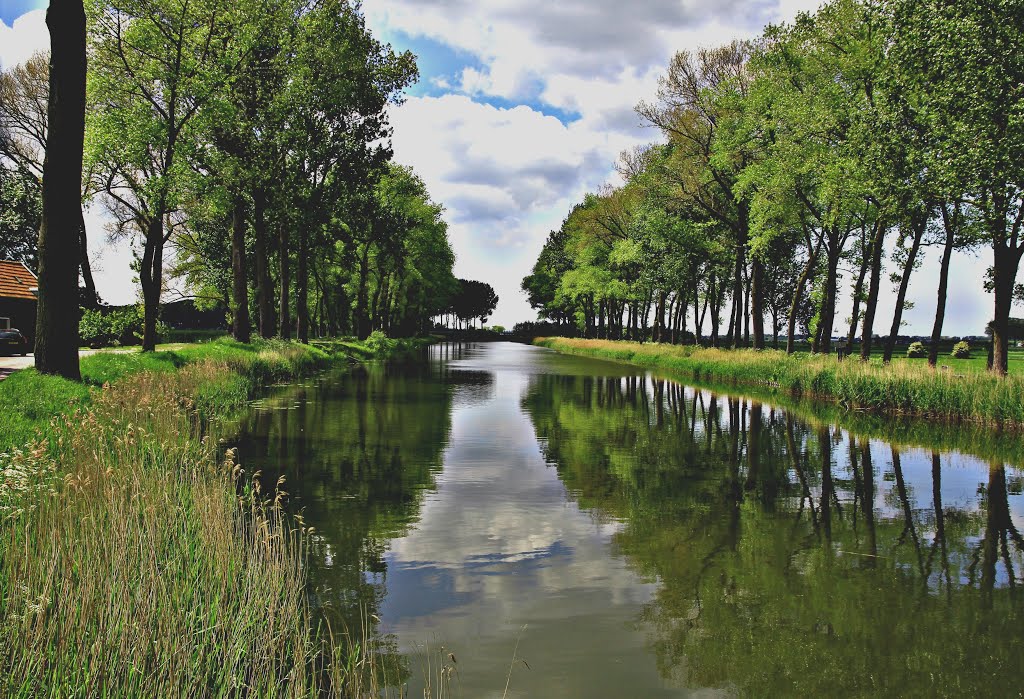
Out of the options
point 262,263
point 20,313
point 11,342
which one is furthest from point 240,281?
point 20,313

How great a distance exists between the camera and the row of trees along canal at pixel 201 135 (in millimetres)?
14555

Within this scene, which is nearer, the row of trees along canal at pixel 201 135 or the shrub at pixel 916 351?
the row of trees along canal at pixel 201 135

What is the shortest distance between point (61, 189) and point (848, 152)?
1049 inches

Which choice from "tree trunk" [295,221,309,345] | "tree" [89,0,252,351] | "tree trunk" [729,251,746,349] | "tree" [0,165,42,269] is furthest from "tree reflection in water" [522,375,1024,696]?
"tree" [0,165,42,269]

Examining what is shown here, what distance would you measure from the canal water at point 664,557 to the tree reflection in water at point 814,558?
35 mm

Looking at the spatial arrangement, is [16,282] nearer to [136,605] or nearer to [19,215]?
[19,215]

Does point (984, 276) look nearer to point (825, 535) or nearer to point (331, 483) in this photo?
point (825, 535)

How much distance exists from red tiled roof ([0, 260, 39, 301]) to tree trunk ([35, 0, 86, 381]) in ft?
110

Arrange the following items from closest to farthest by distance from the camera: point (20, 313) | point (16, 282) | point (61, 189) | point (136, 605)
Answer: point (136, 605), point (61, 189), point (20, 313), point (16, 282)

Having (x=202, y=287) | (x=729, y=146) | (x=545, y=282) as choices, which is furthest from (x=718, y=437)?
(x=545, y=282)

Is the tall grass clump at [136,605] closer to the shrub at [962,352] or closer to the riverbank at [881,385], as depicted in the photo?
the riverbank at [881,385]

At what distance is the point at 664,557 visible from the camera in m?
9.21

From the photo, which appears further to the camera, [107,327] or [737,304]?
[737,304]

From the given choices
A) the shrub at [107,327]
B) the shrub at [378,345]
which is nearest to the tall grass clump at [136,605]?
the shrub at [107,327]
